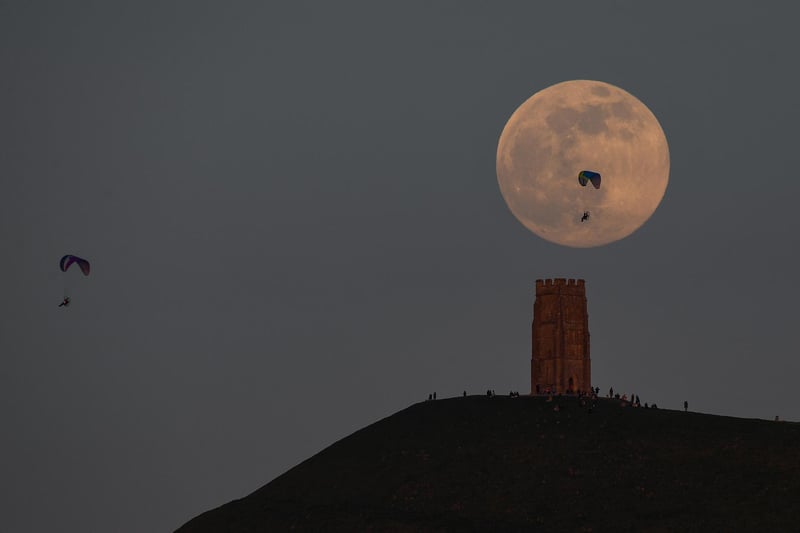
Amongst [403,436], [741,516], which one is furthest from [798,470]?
[403,436]

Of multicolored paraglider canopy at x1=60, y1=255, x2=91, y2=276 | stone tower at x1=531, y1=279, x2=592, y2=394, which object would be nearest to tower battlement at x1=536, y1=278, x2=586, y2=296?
stone tower at x1=531, y1=279, x2=592, y2=394

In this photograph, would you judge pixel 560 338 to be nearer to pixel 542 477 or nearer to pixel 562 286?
pixel 562 286

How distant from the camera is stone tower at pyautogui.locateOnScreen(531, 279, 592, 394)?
420ft

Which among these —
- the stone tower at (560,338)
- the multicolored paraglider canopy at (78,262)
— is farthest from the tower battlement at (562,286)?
the multicolored paraglider canopy at (78,262)

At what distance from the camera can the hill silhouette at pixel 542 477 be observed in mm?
94812

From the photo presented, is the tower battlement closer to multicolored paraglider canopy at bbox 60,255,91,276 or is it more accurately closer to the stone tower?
the stone tower

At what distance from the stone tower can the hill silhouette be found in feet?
26.6

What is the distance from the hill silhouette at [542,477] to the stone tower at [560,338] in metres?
8.11

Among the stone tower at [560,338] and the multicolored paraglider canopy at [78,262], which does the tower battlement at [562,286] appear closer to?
the stone tower at [560,338]

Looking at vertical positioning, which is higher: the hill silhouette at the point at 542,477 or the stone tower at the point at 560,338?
the stone tower at the point at 560,338

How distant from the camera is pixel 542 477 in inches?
4040

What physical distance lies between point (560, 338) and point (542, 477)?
91.2ft

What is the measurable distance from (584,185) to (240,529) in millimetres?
36389

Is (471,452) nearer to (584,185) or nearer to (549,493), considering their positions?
(549,493)
